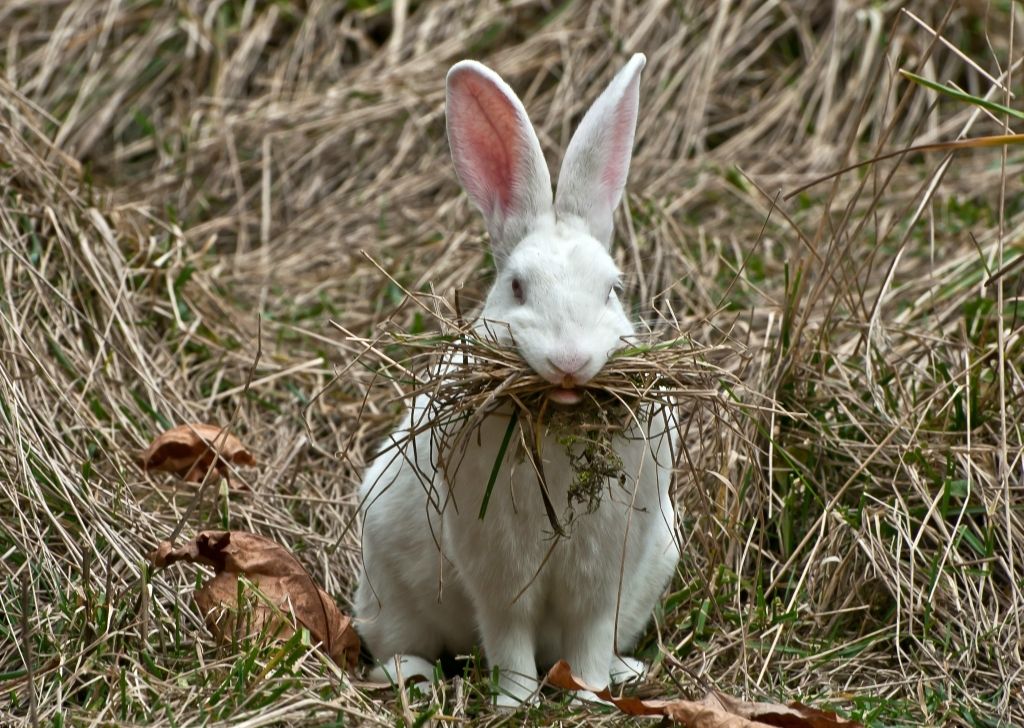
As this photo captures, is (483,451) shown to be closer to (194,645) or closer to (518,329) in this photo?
(518,329)

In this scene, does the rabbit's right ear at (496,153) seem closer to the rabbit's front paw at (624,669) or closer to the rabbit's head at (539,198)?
the rabbit's head at (539,198)

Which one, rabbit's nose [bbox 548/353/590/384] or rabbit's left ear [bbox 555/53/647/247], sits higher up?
rabbit's left ear [bbox 555/53/647/247]

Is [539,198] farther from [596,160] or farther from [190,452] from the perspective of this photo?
[190,452]

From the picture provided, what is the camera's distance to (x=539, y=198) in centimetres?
388

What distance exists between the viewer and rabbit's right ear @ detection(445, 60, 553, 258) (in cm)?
386

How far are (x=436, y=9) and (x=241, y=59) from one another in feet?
3.59

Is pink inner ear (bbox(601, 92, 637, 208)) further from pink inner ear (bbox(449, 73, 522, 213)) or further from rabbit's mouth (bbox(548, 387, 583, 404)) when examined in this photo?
rabbit's mouth (bbox(548, 387, 583, 404))

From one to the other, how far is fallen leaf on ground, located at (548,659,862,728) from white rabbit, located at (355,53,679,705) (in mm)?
314

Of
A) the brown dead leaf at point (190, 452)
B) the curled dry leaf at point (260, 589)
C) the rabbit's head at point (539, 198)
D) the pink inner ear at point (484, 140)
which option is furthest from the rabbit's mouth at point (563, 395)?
the brown dead leaf at point (190, 452)

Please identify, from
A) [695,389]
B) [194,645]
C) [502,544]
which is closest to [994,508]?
[695,389]

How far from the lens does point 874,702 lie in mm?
3723

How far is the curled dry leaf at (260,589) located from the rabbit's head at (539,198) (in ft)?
3.14

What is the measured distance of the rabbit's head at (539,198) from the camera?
3566mm

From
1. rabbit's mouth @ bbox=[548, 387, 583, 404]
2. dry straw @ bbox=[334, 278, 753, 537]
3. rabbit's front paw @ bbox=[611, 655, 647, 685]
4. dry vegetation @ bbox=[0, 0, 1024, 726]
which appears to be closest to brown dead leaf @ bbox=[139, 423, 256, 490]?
dry vegetation @ bbox=[0, 0, 1024, 726]
